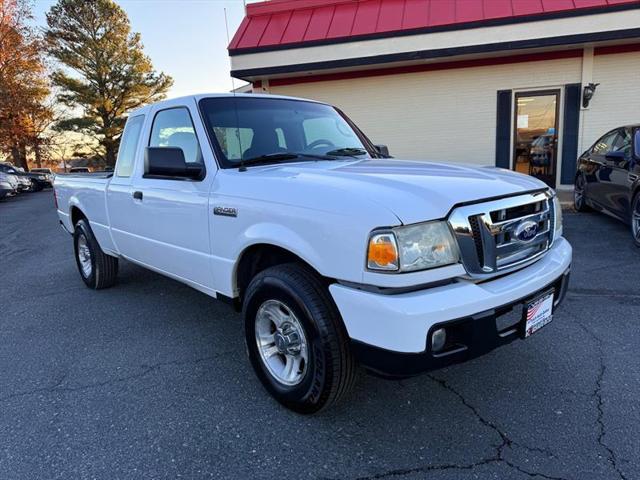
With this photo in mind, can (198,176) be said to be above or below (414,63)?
below

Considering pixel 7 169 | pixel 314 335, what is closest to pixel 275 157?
pixel 314 335

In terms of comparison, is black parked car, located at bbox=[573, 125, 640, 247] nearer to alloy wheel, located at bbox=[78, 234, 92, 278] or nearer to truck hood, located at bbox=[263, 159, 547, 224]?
truck hood, located at bbox=[263, 159, 547, 224]

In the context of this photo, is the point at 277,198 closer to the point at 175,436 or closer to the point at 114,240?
the point at 175,436

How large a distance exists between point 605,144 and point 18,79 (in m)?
33.7

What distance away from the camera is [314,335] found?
2.40 meters

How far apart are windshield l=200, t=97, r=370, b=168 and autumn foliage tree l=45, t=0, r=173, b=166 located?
34306 mm

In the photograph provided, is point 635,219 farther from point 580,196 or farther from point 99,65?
point 99,65

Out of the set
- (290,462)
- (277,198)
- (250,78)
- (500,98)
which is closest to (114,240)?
(277,198)

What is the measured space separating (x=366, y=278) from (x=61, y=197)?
5134 millimetres

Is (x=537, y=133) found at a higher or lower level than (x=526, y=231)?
higher

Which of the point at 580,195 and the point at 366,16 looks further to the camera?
the point at 366,16

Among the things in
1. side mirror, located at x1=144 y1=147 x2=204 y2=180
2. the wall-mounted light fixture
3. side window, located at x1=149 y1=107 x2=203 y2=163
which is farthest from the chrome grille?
the wall-mounted light fixture

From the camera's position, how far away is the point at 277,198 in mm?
2611

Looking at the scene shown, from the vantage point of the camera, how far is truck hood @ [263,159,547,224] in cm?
223
